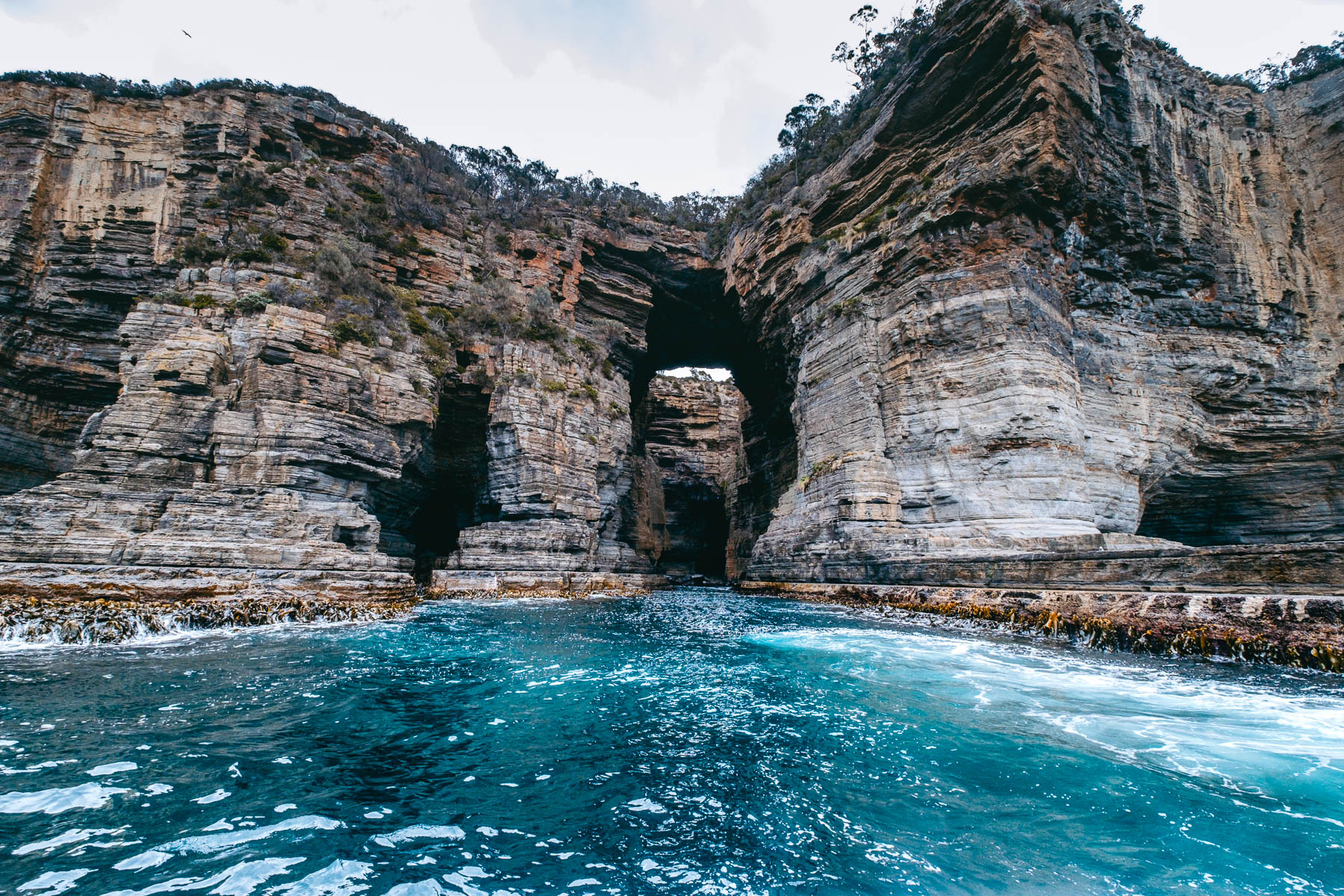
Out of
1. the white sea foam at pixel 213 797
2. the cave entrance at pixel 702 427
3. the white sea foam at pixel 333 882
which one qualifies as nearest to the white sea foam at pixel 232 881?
the white sea foam at pixel 333 882

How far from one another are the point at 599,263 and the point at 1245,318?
92.9 feet

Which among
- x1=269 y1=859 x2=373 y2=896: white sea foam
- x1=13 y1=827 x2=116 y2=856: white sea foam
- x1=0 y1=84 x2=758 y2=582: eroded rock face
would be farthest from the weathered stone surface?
x1=0 y1=84 x2=758 y2=582: eroded rock face

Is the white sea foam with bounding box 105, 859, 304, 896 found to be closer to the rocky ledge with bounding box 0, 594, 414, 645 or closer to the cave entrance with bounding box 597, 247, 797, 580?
the rocky ledge with bounding box 0, 594, 414, 645

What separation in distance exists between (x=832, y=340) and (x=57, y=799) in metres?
23.8

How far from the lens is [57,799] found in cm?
351

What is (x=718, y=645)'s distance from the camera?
10.7 m

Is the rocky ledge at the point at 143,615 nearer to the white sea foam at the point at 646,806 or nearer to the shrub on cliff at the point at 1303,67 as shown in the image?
the white sea foam at the point at 646,806

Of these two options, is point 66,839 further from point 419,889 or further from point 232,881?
point 419,889

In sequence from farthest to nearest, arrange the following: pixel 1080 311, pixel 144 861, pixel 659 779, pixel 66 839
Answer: pixel 1080 311, pixel 659 779, pixel 66 839, pixel 144 861

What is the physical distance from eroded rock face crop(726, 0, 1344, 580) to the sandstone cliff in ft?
0.37

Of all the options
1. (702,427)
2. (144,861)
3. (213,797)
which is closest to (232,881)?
(144,861)

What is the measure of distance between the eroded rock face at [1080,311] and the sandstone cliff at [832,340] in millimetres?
112

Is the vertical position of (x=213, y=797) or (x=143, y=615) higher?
(x=213, y=797)

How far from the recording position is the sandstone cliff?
52.3 ft
